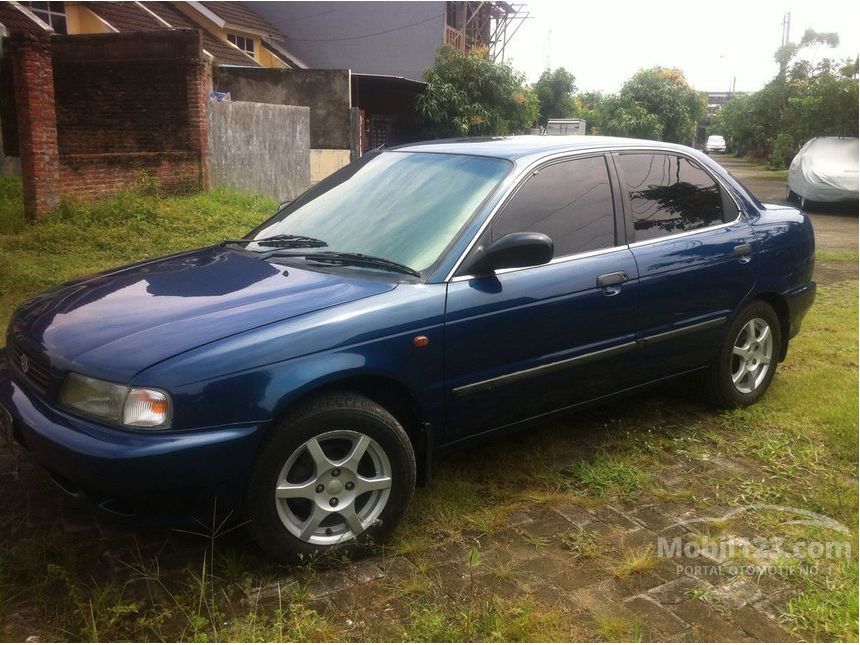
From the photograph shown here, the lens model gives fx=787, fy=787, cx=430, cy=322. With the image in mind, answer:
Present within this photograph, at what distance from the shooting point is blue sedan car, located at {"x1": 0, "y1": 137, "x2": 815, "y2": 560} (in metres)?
2.74

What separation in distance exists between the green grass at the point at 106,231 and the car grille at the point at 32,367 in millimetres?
4711

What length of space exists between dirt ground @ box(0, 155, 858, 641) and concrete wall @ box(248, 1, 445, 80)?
2769 cm

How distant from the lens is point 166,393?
267cm

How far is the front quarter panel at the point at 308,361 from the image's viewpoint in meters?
2.70

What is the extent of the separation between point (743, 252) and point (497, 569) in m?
2.53

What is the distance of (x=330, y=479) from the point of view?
9.86ft

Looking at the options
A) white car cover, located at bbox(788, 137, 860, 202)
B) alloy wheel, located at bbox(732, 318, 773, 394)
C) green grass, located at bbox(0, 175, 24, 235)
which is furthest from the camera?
white car cover, located at bbox(788, 137, 860, 202)

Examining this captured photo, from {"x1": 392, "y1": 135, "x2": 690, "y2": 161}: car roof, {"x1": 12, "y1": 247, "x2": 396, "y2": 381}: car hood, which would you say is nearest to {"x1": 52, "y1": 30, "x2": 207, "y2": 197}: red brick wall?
{"x1": 392, "y1": 135, "x2": 690, "y2": 161}: car roof

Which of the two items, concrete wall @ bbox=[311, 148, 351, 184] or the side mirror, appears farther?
concrete wall @ bbox=[311, 148, 351, 184]

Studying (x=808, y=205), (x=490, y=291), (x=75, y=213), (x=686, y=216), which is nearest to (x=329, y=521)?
(x=490, y=291)

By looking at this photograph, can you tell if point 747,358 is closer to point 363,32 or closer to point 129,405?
point 129,405

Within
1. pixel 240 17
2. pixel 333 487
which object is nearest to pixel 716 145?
pixel 240 17

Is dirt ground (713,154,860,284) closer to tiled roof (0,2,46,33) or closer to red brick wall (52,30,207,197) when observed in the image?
red brick wall (52,30,207,197)

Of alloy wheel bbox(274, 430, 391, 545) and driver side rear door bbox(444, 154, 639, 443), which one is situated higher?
driver side rear door bbox(444, 154, 639, 443)
